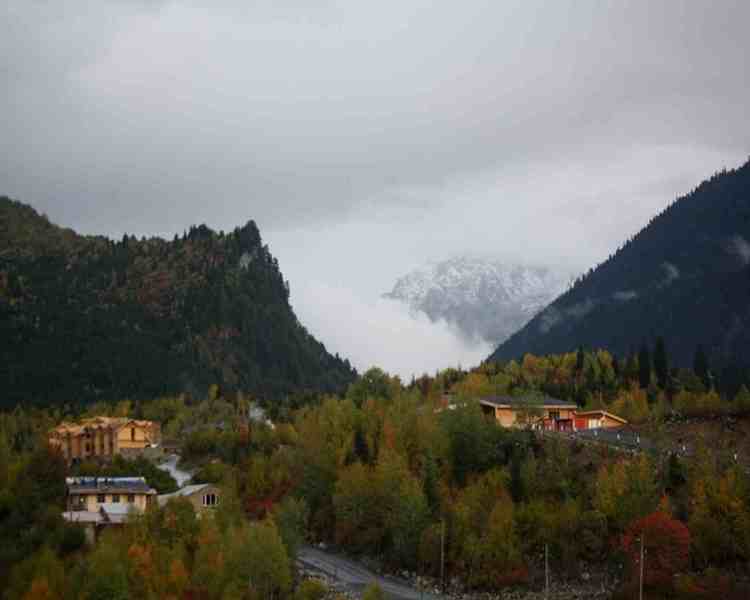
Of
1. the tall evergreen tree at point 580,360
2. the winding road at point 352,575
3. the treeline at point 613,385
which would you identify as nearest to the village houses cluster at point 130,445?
the treeline at point 613,385

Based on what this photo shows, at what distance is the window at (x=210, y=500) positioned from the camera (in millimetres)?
84863

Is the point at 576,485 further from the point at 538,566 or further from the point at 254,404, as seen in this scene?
the point at 254,404

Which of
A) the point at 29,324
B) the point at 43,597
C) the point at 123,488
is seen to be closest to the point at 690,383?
the point at 123,488

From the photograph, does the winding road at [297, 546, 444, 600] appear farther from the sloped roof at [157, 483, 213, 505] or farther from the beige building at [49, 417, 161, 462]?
the beige building at [49, 417, 161, 462]

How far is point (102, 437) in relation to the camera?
116938 mm

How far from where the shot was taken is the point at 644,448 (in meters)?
87.5

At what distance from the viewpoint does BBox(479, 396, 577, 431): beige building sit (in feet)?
330

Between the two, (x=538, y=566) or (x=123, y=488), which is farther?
(x=123, y=488)

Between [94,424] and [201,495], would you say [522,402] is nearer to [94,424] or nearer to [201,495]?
[201,495]

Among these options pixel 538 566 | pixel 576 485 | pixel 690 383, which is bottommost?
pixel 538 566

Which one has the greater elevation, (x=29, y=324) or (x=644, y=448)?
(x=29, y=324)

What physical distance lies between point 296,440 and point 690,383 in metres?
43.7

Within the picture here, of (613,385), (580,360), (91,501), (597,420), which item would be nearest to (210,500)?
(91,501)

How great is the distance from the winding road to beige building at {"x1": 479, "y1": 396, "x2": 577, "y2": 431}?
22.7 metres
